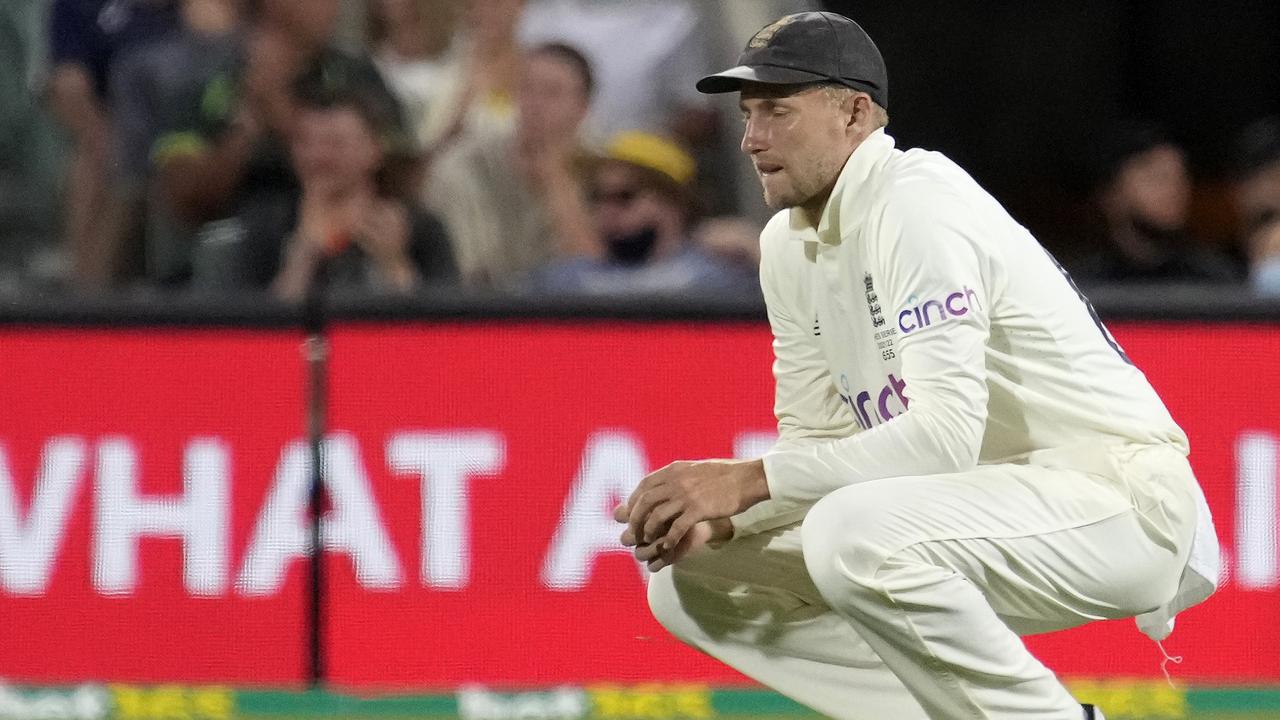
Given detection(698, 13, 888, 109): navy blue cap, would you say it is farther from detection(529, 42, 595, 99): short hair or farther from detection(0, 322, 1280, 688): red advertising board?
detection(529, 42, 595, 99): short hair

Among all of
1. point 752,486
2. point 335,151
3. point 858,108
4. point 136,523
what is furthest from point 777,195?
point 335,151

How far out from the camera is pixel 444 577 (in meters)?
5.45

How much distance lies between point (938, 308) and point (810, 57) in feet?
1.82

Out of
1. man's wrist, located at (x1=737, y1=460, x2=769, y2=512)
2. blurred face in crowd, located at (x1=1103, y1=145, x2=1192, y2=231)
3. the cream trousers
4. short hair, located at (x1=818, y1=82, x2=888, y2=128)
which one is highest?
short hair, located at (x1=818, y1=82, x2=888, y2=128)

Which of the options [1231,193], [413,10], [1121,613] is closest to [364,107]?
[413,10]

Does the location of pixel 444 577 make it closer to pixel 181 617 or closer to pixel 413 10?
pixel 181 617

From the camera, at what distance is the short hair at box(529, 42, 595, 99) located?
6695mm

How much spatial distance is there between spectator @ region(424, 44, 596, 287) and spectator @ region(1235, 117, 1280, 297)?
95.6 inches

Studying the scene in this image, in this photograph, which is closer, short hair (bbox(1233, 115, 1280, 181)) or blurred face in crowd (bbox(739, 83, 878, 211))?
blurred face in crowd (bbox(739, 83, 878, 211))

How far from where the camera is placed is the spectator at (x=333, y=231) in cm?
625

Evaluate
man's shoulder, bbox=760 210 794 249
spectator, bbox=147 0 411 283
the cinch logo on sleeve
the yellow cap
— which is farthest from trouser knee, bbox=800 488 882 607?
spectator, bbox=147 0 411 283

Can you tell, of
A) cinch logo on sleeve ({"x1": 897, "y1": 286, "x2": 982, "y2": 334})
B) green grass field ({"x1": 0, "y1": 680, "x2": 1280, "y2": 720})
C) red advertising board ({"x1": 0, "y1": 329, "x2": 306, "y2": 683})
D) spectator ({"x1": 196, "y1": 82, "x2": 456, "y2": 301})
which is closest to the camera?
cinch logo on sleeve ({"x1": 897, "y1": 286, "x2": 982, "y2": 334})

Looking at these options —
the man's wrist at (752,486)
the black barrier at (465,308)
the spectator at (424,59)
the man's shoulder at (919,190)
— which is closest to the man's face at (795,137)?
the man's shoulder at (919,190)

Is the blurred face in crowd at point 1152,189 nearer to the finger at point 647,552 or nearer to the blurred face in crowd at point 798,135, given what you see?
the blurred face in crowd at point 798,135
